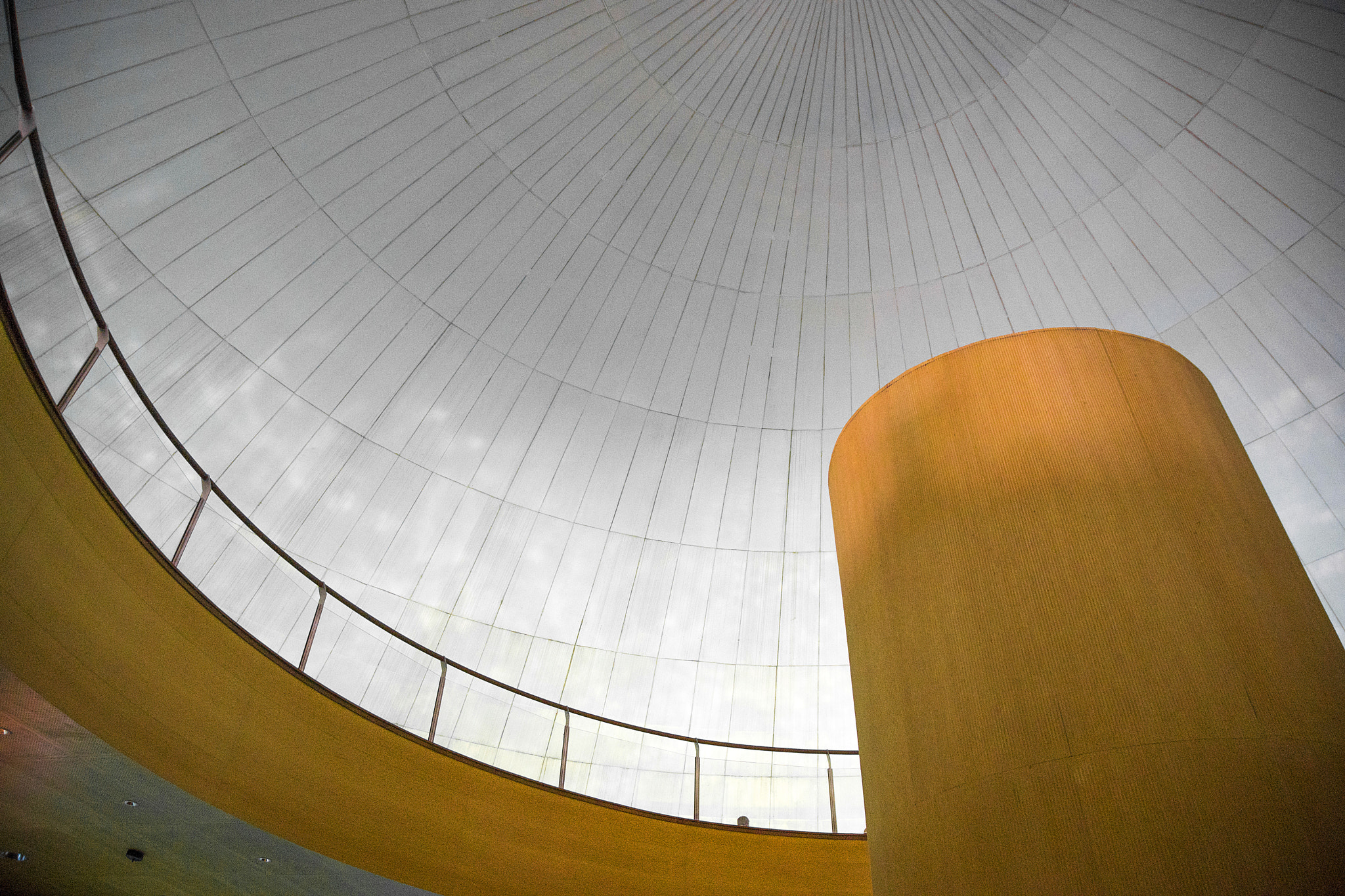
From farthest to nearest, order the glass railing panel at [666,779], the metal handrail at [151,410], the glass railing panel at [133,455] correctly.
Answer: the glass railing panel at [666,779] → the glass railing panel at [133,455] → the metal handrail at [151,410]

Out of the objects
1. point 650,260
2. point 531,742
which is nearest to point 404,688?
point 531,742

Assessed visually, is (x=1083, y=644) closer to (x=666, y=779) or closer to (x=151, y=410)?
(x=666, y=779)

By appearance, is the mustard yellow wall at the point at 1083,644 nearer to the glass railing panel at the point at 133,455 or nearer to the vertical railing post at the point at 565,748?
the vertical railing post at the point at 565,748

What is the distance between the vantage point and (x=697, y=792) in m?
10.9

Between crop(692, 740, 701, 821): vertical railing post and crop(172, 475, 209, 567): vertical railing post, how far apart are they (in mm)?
6413

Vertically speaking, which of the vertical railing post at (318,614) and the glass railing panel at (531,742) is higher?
the vertical railing post at (318,614)

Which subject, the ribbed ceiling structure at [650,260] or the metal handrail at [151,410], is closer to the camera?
the metal handrail at [151,410]

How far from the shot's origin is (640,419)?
15375 millimetres

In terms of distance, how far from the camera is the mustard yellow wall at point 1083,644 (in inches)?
171

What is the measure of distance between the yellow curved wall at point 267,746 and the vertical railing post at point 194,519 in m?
0.80

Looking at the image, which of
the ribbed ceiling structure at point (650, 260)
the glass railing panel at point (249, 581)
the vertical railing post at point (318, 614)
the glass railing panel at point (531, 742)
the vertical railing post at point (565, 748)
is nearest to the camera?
the glass railing panel at point (249, 581)

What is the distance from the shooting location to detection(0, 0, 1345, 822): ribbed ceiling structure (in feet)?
38.7

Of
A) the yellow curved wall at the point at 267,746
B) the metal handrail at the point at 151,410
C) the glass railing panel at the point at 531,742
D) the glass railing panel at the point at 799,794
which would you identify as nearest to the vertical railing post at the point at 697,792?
the metal handrail at the point at 151,410

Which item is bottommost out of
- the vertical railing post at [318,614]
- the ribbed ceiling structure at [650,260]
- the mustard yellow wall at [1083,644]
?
the mustard yellow wall at [1083,644]
